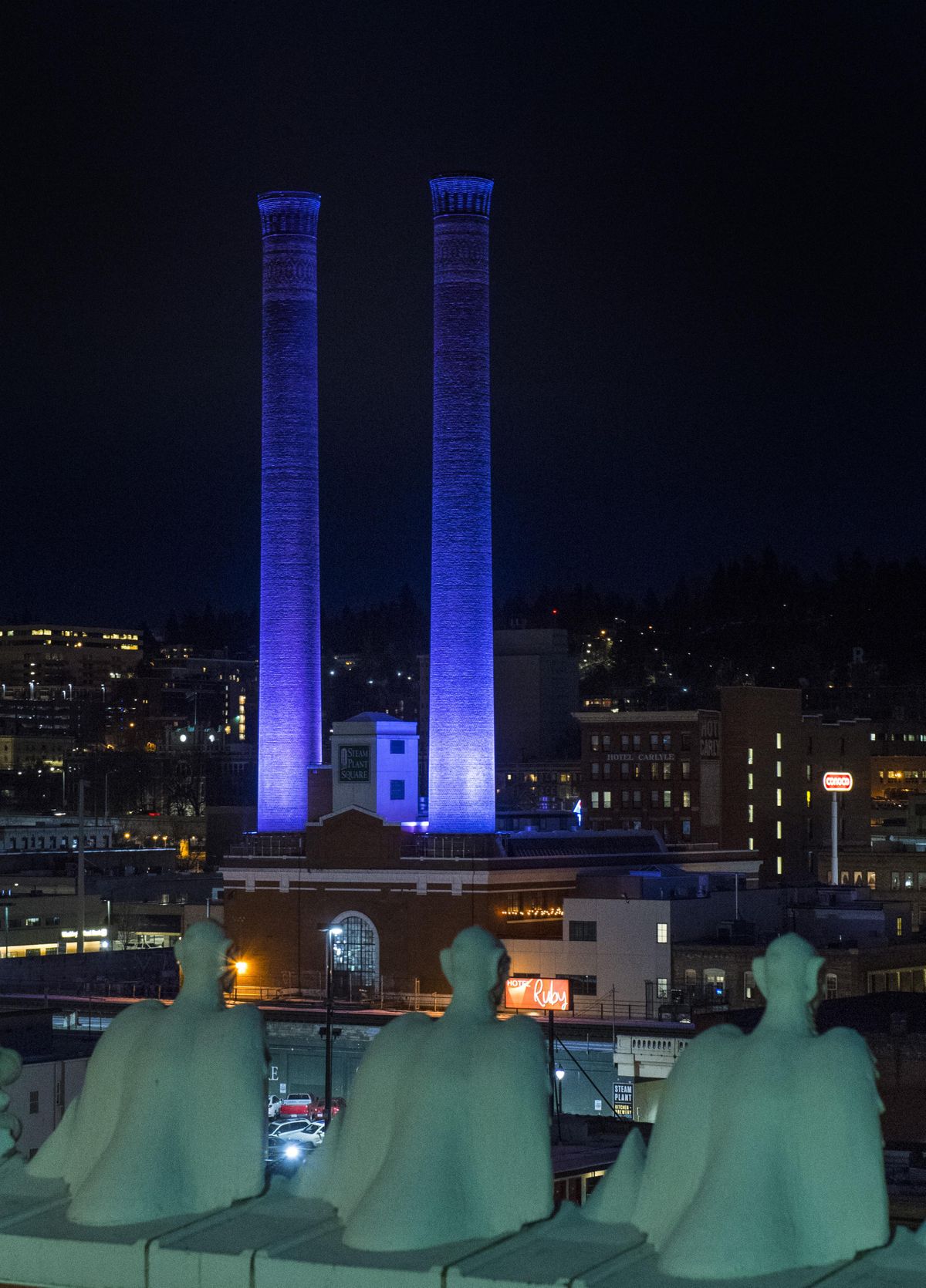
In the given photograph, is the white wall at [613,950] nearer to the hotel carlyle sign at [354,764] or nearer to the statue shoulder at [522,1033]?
the hotel carlyle sign at [354,764]

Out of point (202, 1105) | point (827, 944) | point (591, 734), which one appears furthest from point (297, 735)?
point (202, 1105)

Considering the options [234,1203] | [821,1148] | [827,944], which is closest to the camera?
[821,1148]

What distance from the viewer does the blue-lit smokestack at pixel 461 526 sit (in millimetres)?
86188

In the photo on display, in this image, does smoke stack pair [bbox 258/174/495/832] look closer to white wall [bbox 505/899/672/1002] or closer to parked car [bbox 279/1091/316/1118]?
white wall [bbox 505/899/672/1002]

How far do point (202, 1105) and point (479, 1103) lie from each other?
1.67m

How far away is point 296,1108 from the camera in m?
61.7

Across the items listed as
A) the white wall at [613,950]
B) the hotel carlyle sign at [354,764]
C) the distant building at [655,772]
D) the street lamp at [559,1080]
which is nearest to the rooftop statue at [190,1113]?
the street lamp at [559,1080]

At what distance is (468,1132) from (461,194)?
79.0 m

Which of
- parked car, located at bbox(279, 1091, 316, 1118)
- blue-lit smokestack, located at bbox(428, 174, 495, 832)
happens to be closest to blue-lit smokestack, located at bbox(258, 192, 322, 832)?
→ blue-lit smokestack, located at bbox(428, 174, 495, 832)

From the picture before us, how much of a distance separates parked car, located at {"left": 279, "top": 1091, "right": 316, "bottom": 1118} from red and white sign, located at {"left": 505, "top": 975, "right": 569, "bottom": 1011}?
13531 mm

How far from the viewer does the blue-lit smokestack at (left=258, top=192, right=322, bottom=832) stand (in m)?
92.7

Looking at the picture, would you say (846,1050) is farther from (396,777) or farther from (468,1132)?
(396,777)

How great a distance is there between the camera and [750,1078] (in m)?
10.1

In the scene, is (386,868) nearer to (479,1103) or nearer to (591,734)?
(591,734)
